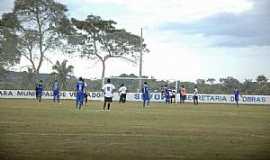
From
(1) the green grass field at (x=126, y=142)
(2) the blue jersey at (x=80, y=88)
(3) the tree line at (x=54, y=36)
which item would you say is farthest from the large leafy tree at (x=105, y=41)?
(1) the green grass field at (x=126, y=142)

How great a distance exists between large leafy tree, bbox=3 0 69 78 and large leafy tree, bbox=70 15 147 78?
9400 millimetres

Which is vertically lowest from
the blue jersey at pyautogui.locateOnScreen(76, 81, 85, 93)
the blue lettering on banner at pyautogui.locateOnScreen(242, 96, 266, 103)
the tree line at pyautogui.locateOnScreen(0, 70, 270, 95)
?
the blue jersey at pyautogui.locateOnScreen(76, 81, 85, 93)

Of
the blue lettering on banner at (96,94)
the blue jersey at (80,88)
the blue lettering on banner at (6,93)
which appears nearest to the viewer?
the blue jersey at (80,88)

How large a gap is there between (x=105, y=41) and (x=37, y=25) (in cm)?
2335

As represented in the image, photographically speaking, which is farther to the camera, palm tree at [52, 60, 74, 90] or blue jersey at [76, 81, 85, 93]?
palm tree at [52, 60, 74, 90]

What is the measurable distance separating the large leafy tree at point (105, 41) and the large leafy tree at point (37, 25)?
9400 mm

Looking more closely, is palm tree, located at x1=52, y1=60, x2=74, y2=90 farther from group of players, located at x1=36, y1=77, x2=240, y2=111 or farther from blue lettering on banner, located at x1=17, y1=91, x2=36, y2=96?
group of players, located at x1=36, y1=77, x2=240, y2=111

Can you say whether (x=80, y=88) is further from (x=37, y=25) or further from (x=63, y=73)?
(x=63, y=73)

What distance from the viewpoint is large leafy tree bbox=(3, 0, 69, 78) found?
30.5m

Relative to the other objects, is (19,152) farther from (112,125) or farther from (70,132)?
(112,125)

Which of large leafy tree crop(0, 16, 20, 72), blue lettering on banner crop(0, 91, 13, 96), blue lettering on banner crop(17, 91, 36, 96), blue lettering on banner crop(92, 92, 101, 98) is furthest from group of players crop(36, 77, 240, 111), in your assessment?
blue lettering on banner crop(0, 91, 13, 96)

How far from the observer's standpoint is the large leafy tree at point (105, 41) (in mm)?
51969

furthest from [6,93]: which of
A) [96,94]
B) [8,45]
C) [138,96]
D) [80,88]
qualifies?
[80,88]

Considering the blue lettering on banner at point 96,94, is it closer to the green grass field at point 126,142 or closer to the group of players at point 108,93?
the group of players at point 108,93
